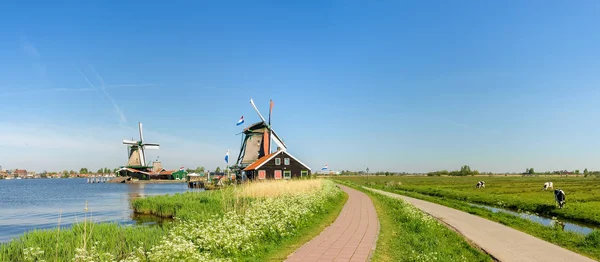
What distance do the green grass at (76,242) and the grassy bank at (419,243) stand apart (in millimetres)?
6326

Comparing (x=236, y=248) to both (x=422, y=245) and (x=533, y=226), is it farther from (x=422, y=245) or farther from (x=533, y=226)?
(x=533, y=226)

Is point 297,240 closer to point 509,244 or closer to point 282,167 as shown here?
point 509,244

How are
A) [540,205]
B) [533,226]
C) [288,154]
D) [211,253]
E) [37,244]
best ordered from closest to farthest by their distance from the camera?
[211,253], [37,244], [533,226], [540,205], [288,154]

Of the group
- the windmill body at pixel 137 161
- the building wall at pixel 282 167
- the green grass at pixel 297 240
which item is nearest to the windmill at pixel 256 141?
the building wall at pixel 282 167

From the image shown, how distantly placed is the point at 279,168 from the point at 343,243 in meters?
38.9

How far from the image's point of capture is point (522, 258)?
10719 mm

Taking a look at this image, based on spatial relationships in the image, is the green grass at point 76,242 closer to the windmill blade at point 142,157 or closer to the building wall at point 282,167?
the building wall at point 282,167

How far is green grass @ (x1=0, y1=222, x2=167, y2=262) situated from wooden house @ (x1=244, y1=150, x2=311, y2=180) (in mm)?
36123

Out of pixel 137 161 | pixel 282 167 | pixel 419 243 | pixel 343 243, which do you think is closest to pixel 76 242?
pixel 343 243

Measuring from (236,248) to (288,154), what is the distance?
41.0 metres

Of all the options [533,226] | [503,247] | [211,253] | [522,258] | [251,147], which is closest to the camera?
[211,253]

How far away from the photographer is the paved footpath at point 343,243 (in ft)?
30.8

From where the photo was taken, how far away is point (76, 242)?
10180 millimetres

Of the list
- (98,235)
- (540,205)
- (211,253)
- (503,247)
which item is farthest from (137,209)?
(540,205)
